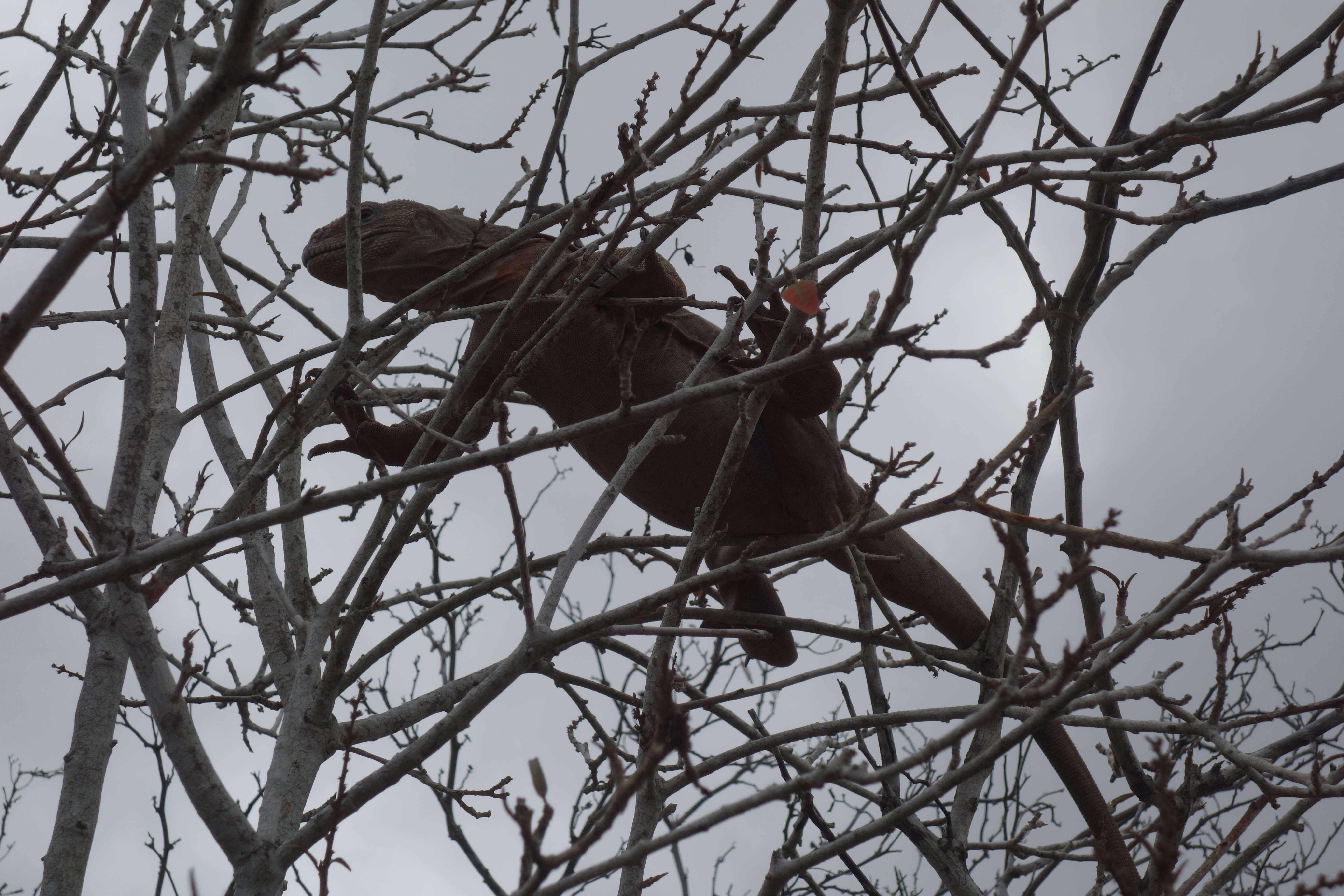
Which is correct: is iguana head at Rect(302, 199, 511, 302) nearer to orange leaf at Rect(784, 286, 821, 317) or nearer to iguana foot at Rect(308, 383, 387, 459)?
iguana foot at Rect(308, 383, 387, 459)

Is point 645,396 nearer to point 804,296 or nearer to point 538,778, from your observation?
point 804,296

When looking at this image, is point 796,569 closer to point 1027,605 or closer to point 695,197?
point 695,197

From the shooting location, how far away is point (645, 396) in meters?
3.85

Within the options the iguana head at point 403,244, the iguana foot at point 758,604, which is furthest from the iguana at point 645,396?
the iguana foot at point 758,604

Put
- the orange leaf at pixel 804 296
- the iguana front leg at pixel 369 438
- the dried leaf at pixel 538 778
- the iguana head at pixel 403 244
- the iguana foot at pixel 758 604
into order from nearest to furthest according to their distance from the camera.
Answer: the dried leaf at pixel 538 778, the orange leaf at pixel 804 296, the iguana front leg at pixel 369 438, the iguana head at pixel 403 244, the iguana foot at pixel 758 604

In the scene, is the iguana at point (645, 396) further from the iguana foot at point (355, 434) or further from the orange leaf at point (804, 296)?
the orange leaf at point (804, 296)

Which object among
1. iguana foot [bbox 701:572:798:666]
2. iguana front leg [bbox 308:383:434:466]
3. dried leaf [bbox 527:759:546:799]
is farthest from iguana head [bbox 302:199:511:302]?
dried leaf [bbox 527:759:546:799]

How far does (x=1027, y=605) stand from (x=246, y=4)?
1.21 metres

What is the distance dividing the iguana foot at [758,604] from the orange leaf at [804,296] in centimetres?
270

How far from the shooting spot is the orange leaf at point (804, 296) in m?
1.87

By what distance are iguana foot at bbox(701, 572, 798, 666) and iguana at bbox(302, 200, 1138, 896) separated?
1.18ft

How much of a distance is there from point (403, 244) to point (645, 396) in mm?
1061

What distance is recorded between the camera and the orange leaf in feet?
6.13

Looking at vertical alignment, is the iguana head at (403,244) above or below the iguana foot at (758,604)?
above
